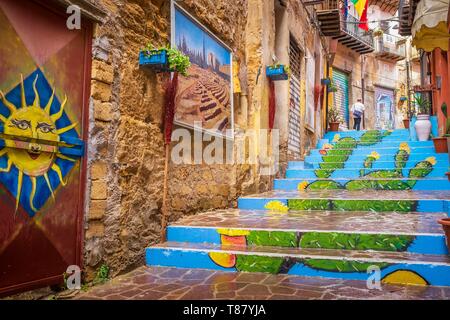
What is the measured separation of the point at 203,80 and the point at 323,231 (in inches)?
107

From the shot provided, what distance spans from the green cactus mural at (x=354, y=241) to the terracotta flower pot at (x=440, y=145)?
5.26 metres

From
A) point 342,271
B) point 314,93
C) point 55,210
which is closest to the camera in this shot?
point 55,210

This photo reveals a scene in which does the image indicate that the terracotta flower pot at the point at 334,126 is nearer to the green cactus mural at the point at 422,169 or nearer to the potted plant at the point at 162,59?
the green cactus mural at the point at 422,169

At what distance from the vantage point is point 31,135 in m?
2.57

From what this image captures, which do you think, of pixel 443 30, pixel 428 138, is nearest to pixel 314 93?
pixel 428 138

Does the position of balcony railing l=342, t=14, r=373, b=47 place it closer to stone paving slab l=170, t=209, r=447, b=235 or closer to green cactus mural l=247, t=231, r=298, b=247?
stone paving slab l=170, t=209, r=447, b=235

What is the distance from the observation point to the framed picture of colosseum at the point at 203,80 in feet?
14.9

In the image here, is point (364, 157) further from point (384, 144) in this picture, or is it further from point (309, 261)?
point (309, 261)

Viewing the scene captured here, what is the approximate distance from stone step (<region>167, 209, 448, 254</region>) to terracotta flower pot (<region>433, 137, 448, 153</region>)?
3792mm

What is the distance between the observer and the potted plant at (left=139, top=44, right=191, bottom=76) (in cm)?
361

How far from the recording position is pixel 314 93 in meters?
11.5

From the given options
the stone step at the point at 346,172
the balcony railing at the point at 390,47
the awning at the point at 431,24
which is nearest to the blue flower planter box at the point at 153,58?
the stone step at the point at 346,172
